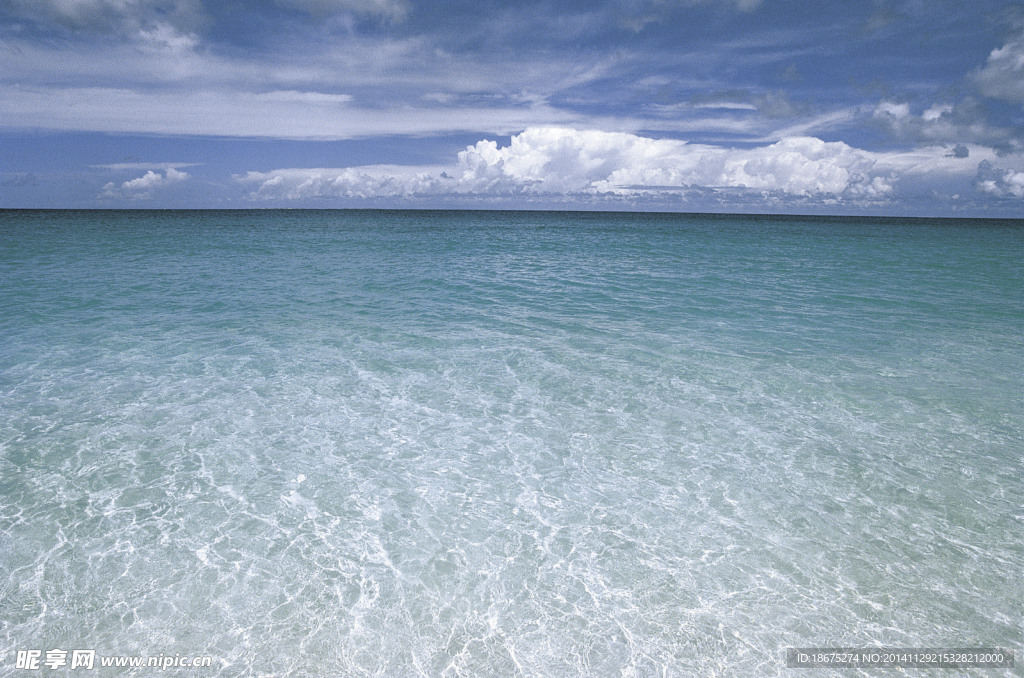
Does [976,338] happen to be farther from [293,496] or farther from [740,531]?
[293,496]

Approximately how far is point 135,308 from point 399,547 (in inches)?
642

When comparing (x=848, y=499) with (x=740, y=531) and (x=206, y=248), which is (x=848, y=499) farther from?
(x=206, y=248)

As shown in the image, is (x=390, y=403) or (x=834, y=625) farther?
(x=390, y=403)

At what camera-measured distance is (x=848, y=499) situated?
6.77m

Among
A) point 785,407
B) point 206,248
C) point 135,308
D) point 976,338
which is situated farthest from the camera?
point 206,248

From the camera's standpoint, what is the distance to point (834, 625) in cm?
483

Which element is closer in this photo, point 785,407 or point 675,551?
point 675,551

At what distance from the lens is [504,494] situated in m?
6.91

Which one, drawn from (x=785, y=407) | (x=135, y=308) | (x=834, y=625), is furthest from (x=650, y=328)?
(x=135, y=308)

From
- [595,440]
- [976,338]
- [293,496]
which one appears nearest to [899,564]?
[595,440]

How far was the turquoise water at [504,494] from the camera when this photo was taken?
15.7 feet

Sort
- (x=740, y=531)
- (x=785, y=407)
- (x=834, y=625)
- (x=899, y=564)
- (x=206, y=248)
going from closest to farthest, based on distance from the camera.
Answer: (x=834, y=625), (x=899, y=564), (x=740, y=531), (x=785, y=407), (x=206, y=248)

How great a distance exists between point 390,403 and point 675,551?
5.75m

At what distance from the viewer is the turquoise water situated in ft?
15.7
